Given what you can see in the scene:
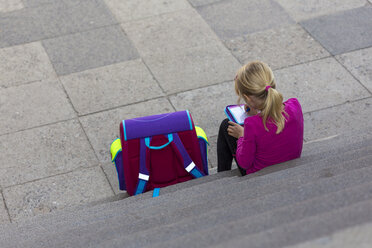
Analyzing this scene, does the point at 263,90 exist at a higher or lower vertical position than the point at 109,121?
higher

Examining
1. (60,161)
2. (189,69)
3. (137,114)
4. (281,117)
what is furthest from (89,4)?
(281,117)

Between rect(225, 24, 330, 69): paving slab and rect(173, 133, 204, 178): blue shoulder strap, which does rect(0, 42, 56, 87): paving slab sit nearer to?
rect(225, 24, 330, 69): paving slab

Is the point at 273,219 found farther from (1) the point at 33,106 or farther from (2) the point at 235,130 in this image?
(1) the point at 33,106

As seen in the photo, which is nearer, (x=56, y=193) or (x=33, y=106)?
(x=56, y=193)

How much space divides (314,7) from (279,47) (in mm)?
1258

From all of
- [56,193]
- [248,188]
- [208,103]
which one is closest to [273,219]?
[248,188]

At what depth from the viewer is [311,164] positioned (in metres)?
3.85

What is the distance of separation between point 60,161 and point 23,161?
376mm

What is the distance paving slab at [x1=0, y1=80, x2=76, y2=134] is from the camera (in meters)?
5.89

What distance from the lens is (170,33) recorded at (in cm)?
731

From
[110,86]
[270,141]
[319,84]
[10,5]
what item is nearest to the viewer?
[270,141]

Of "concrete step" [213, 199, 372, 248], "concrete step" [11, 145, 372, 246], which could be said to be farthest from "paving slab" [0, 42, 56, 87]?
"concrete step" [213, 199, 372, 248]

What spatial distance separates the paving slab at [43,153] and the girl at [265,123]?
6.68 feet

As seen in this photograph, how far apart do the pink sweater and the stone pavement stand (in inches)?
54.9
